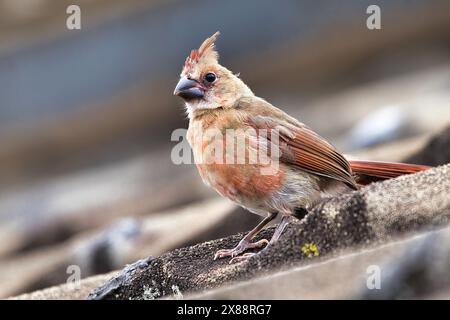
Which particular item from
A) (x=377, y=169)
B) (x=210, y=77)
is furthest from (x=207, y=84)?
(x=377, y=169)

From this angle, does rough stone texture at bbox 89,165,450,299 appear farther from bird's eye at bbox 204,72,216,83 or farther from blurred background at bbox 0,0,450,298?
blurred background at bbox 0,0,450,298

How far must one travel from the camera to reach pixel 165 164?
912 centimetres

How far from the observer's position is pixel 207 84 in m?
4.40

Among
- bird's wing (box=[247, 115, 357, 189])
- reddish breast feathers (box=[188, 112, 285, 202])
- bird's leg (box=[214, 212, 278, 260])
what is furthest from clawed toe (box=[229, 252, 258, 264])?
bird's wing (box=[247, 115, 357, 189])

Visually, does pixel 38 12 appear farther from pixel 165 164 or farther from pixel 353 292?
pixel 353 292

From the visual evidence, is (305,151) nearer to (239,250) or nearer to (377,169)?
(377,169)

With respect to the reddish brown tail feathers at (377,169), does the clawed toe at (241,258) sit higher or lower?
lower

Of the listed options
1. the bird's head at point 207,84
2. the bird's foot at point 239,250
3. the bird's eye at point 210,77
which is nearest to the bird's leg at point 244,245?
the bird's foot at point 239,250

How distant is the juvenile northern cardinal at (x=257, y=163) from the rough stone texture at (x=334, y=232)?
0.39 metres

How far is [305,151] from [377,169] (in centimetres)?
32

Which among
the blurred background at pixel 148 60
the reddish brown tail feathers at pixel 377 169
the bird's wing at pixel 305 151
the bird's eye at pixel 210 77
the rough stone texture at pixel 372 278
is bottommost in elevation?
the rough stone texture at pixel 372 278

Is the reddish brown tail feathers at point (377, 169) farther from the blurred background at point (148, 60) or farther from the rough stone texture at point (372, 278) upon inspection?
the blurred background at point (148, 60)

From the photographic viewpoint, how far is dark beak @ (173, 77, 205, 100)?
4336 mm

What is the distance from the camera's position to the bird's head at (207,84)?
14.2ft
